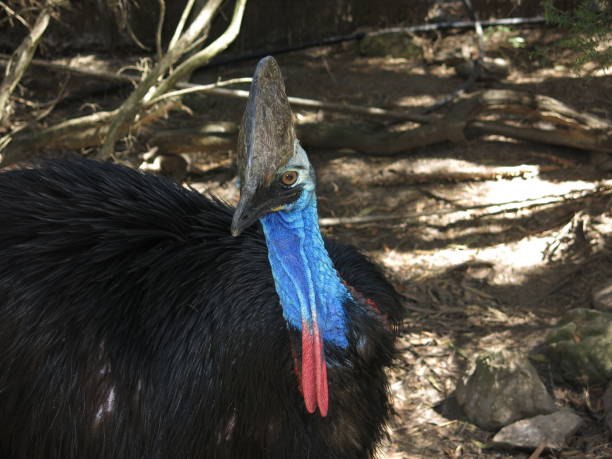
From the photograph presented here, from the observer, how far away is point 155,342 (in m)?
2.27

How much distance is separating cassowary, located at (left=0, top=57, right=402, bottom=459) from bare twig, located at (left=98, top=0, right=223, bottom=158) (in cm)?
181

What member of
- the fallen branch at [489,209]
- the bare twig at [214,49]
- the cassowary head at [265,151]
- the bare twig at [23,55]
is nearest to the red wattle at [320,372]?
the cassowary head at [265,151]

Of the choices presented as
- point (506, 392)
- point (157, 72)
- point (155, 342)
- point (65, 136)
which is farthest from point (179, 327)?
point (65, 136)

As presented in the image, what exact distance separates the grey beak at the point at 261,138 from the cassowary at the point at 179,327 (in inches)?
1.7

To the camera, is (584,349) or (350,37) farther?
(350,37)

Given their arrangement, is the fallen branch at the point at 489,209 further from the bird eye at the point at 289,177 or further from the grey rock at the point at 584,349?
the bird eye at the point at 289,177

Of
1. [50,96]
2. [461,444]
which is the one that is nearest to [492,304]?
[461,444]

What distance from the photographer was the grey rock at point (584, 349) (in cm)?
310

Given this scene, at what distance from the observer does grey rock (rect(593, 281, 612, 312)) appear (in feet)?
11.3

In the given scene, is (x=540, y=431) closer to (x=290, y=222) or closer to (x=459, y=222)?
(x=290, y=222)

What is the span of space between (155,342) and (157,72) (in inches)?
94.3

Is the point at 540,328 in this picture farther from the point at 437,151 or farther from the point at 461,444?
the point at 437,151

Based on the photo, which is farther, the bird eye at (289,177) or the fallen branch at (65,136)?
the fallen branch at (65,136)

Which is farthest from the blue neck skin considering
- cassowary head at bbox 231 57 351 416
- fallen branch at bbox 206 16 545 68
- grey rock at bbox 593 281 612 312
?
fallen branch at bbox 206 16 545 68
